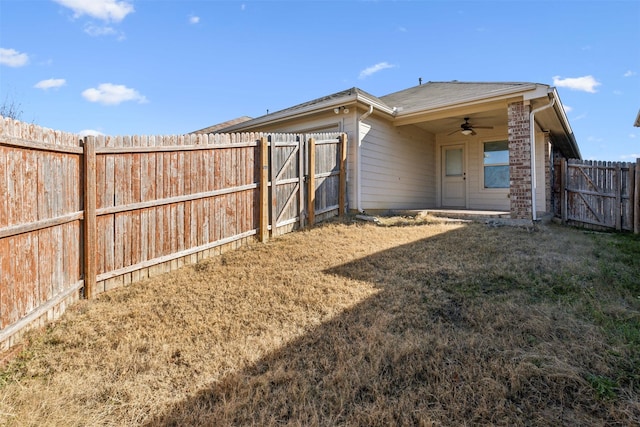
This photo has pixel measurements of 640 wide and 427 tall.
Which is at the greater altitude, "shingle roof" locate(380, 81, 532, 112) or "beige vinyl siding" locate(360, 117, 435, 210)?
"shingle roof" locate(380, 81, 532, 112)

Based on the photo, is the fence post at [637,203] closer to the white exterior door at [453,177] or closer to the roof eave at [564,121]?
the roof eave at [564,121]

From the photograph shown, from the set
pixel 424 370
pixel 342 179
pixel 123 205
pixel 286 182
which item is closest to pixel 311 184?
pixel 286 182

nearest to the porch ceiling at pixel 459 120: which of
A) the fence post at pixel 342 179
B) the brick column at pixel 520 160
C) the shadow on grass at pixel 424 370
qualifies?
the brick column at pixel 520 160

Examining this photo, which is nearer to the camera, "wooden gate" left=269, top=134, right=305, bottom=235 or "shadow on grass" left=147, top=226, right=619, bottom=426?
"shadow on grass" left=147, top=226, right=619, bottom=426

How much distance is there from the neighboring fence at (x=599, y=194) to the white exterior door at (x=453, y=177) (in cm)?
259

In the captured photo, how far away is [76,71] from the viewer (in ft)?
34.5

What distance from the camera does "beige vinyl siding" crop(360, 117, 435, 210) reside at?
27.6ft

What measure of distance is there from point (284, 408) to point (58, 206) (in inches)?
117

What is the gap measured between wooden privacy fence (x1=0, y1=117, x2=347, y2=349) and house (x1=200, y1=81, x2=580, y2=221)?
6.17 ft

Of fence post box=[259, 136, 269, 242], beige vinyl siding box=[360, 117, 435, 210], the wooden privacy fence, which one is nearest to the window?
beige vinyl siding box=[360, 117, 435, 210]

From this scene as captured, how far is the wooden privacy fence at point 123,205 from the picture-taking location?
8.89 ft

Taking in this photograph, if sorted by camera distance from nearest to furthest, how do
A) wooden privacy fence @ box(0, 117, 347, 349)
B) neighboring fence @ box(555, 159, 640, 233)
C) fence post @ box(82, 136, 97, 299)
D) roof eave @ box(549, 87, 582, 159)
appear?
wooden privacy fence @ box(0, 117, 347, 349) → fence post @ box(82, 136, 97, 299) → roof eave @ box(549, 87, 582, 159) → neighboring fence @ box(555, 159, 640, 233)

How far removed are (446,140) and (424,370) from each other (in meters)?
10.3

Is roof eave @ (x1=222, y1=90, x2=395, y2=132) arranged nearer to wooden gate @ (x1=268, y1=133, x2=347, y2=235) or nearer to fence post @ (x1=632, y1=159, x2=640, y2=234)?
wooden gate @ (x1=268, y1=133, x2=347, y2=235)
